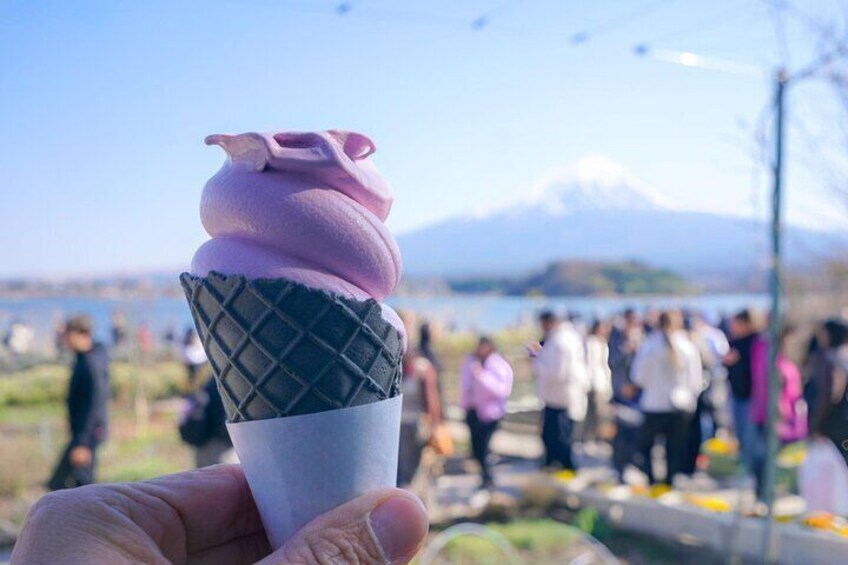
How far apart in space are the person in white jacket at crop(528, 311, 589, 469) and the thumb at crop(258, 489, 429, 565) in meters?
4.11

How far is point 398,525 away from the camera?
4.29 ft

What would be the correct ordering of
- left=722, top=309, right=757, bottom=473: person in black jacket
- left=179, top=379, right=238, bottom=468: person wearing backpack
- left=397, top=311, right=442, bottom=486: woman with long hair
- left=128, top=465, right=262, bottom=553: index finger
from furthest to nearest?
1. left=722, top=309, right=757, bottom=473: person in black jacket
2. left=397, top=311, right=442, bottom=486: woman with long hair
3. left=179, top=379, right=238, bottom=468: person wearing backpack
4. left=128, top=465, right=262, bottom=553: index finger

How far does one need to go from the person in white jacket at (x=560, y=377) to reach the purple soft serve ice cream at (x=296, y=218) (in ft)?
13.5

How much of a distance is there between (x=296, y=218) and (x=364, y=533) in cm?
52

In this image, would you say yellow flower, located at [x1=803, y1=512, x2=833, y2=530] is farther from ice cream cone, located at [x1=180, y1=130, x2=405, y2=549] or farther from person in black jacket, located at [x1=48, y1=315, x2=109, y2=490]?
person in black jacket, located at [x1=48, y1=315, x2=109, y2=490]

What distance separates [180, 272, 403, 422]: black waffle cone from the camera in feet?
4.15

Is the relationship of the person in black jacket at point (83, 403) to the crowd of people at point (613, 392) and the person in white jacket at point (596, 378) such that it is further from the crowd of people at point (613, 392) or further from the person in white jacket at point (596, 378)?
the person in white jacket at point (596, 378)

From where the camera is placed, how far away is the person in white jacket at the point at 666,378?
549cm

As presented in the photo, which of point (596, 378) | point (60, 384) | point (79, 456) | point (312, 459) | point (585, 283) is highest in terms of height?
point (312, 459)

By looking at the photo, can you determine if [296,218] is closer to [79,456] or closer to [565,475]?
[79,456]

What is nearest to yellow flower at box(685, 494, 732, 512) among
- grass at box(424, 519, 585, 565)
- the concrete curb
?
the concrete curb

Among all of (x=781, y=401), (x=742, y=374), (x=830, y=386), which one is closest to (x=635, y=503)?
(x=781, y=401)

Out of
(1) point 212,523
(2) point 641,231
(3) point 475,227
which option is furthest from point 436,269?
(1) point 212,523

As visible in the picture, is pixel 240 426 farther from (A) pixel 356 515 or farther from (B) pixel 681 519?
(B) pixel 681 519
